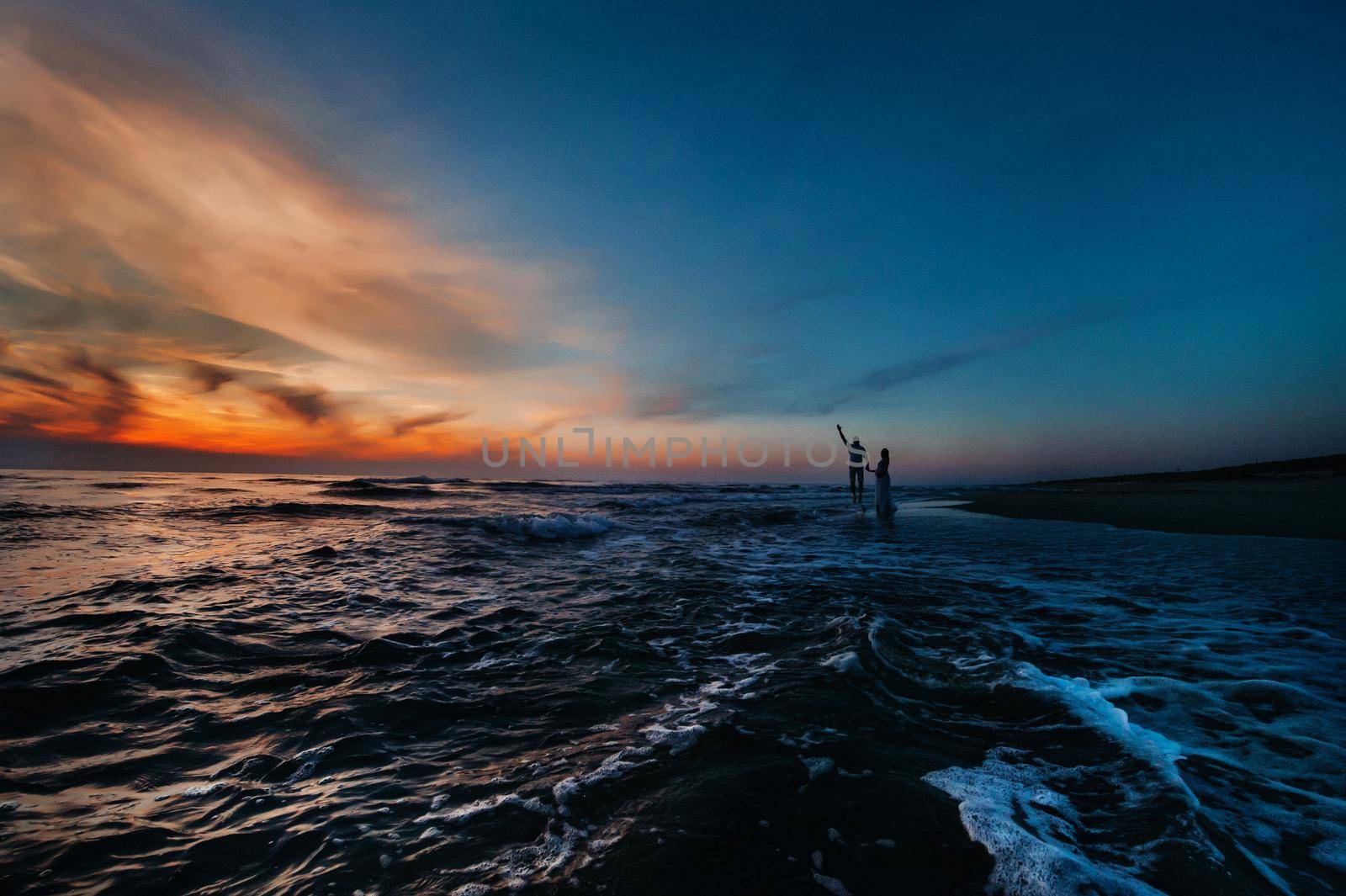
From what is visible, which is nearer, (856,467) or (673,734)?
(673,734)

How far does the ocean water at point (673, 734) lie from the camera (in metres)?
2.35

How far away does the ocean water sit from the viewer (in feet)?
7.70

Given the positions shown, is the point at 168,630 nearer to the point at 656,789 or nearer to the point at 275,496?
the point at 656,789

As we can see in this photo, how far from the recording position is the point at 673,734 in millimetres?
3592

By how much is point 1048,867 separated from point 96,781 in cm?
522

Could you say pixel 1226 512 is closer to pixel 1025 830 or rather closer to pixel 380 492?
pixel 1025 830

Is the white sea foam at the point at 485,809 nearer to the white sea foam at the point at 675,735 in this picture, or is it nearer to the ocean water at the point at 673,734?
the ocean water at the point at 673,734

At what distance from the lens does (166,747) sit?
136 inches

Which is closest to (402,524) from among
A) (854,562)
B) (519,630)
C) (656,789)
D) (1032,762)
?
(519,630)

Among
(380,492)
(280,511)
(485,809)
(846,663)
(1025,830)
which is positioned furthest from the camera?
(380,492)

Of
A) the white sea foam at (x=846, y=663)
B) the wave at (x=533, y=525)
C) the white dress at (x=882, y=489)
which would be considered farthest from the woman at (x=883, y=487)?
the white sea foam at (x=846, y=663)

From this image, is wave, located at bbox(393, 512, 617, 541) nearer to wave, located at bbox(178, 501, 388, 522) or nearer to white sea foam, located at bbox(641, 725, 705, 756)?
wave, located at bbox(178, 501, 388, 522)

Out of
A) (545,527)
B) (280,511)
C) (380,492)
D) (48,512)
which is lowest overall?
(545,527)

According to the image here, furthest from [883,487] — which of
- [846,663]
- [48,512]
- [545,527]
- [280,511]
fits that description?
[48,512]
